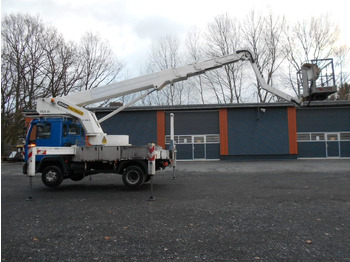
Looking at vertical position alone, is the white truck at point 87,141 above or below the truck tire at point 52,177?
above

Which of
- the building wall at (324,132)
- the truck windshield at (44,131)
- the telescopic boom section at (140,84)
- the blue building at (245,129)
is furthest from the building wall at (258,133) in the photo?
the truck windshield at (44,131)

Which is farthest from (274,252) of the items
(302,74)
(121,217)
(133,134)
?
(133,134)

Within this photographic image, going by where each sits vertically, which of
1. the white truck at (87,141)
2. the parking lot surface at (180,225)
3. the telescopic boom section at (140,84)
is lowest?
the parking lot surface at (180,225)

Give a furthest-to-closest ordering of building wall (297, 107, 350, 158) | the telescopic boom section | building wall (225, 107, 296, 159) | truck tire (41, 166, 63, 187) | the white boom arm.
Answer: building wall (297, 107, 350, 158)
building wall (225, 107, 296, 159)
the telescopic boom section
the white boom arm
truck tire (41, 166, 63, 187)

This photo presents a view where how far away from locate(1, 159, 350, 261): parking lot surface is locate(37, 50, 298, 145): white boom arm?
2.81 m

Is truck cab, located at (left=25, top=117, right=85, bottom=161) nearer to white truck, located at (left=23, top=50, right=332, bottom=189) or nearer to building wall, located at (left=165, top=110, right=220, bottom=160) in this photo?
white truck, located at (left=23, top=50, right=332, bottom=189)

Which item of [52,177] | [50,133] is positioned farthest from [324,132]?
[52,177]

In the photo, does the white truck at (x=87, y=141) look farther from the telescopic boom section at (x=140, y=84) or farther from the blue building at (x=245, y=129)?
the blue building at (x=245, y=129)

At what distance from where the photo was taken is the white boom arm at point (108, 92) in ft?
33.8

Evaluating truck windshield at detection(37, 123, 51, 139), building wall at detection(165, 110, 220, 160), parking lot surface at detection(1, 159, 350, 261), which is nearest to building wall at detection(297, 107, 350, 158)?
building wall at detection(165, 110, 220, 160)

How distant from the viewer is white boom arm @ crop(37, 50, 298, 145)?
10297 mm

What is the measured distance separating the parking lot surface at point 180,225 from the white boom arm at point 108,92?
2.81 meters

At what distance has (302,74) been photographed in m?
10.1

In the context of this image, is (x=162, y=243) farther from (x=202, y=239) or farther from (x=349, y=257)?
(x=349, y=257)
